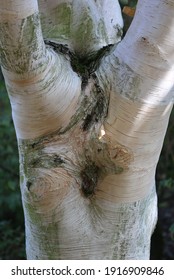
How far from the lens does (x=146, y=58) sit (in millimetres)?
1657

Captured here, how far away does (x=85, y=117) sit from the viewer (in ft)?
5.81

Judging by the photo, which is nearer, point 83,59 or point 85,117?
point 85,117

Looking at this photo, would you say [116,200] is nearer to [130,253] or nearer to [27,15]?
[130,253]

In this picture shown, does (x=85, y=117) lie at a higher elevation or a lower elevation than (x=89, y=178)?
higher

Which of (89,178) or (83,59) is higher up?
(83,59)

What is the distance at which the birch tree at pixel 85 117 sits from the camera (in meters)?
1.62

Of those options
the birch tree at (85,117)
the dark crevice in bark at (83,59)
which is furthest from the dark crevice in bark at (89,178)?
the dark crevice in bark at (83,59)

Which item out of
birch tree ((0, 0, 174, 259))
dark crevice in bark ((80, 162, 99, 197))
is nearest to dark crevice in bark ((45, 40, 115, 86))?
birch tree ((0, 0, 174, 259))

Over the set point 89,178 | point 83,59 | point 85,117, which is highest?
point 83,59

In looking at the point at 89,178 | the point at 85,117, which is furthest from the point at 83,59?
the point at 89,178

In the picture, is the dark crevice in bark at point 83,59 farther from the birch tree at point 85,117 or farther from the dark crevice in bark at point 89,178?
the dark crevice in bark at point 89,178

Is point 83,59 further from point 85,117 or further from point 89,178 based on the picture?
point 89,178

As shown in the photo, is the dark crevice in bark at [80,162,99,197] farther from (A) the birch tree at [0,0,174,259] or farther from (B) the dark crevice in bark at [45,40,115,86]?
(B) the dark crevice in bark at [45,40,115,86]
